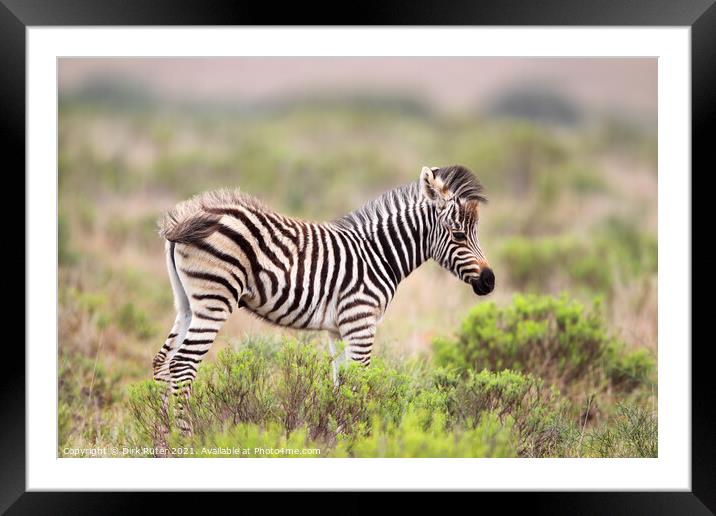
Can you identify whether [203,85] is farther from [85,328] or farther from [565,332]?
[565,332]

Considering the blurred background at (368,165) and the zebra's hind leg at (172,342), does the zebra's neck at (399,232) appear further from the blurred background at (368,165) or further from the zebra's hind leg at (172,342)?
the blurred background at (368,165)

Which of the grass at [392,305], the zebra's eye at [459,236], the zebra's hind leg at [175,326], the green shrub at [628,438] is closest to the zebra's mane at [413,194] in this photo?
the zebra's eye at [459,236]

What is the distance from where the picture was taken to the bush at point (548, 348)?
7809mm

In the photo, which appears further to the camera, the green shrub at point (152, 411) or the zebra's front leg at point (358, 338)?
the zebra's front leg at point (358, 338)

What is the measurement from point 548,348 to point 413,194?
300 cm

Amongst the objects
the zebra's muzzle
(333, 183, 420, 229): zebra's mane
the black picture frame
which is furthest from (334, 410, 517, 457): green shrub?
(333, 183, 420, 229): zebra's mane

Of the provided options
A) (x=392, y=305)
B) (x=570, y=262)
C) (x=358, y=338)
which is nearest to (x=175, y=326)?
(x=358, y=338)

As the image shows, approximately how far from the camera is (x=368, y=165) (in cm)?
1666

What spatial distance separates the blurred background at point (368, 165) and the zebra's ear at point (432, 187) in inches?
93.8

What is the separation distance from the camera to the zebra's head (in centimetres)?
571

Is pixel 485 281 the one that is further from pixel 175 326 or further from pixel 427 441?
pixel 175 326

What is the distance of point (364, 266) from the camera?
574 cm
